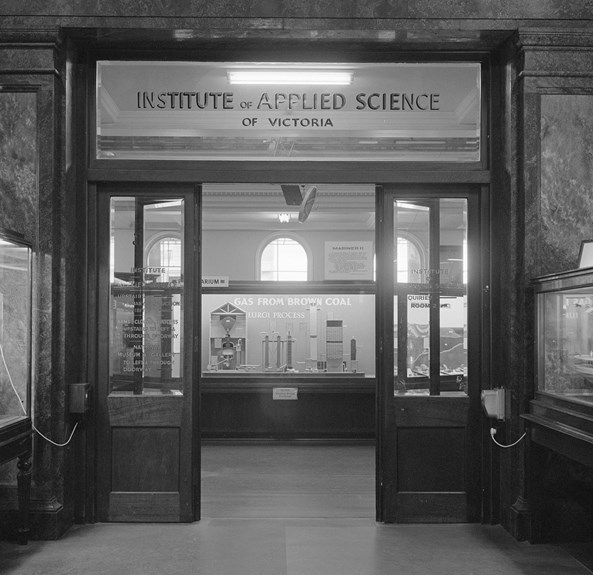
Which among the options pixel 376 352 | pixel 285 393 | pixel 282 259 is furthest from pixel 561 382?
pixel 282 259

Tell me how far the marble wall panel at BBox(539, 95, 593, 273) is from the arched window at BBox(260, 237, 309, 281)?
8.71 metres

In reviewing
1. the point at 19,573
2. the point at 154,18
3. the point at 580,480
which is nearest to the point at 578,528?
the point at 580,480

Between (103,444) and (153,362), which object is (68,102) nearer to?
(153,362)

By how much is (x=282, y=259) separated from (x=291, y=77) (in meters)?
8.32

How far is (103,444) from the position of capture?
5176 mm

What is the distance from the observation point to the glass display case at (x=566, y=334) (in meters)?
4.05

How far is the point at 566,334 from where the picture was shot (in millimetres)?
4371

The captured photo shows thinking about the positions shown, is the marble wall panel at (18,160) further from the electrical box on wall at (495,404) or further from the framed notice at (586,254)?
the framed notice at (586,254)

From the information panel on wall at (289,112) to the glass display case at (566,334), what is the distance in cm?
138

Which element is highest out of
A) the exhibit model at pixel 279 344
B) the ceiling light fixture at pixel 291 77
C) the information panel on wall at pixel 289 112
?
the ceiling light fixture at pixel 291 77

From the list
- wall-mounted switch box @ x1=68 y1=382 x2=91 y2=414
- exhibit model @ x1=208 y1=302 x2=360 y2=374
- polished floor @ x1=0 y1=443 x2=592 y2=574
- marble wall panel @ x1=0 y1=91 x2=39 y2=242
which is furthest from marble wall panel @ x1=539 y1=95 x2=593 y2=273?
exhibit model @ x1=208 y1=302 x2=360 y2=374

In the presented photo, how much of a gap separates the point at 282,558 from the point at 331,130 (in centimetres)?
315

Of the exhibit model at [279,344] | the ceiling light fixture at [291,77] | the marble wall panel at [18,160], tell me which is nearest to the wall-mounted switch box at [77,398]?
the marble wall panel at [18,160]

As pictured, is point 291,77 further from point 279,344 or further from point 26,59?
point 279,344
